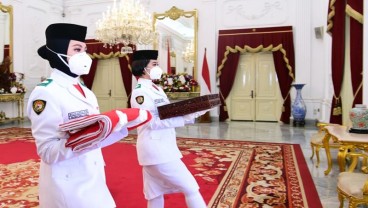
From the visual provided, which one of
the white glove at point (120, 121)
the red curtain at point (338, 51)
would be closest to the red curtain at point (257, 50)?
the red curtain at point (338, 51)

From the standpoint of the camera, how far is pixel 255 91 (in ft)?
31.1

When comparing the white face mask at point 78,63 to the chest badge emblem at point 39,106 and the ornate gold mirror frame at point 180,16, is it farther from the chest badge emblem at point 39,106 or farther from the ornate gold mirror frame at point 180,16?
the ornate gold mirror frame at point 180,16

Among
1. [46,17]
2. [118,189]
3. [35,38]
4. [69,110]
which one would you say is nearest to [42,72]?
[35,38]

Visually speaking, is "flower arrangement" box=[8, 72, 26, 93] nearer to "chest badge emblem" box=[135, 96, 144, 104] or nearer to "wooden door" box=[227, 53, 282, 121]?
"wooden door" box=[227, 53, 282, 121]

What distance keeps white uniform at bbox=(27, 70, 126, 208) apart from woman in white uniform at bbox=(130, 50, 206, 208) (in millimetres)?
582

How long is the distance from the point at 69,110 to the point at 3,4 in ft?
31.7

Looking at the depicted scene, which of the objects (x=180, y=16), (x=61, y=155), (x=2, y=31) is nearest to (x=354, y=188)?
(x=61, y=155)

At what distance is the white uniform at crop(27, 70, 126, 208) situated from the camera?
48.6 inches

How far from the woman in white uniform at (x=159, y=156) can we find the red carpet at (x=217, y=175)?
0.81m

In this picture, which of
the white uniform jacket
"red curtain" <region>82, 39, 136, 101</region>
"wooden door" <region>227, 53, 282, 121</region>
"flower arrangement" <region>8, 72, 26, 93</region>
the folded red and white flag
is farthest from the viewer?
"red curtain" <region>82, 39, 136, 101</region>

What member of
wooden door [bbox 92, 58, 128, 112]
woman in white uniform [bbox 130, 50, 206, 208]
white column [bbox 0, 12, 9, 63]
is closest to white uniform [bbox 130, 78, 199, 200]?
woman in white uniform [bbox 130, 50, 206, 208]

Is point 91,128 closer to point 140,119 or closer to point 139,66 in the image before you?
point 140,119

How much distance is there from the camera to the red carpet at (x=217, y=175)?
2.89 meters

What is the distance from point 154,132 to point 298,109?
7153 millimetres
